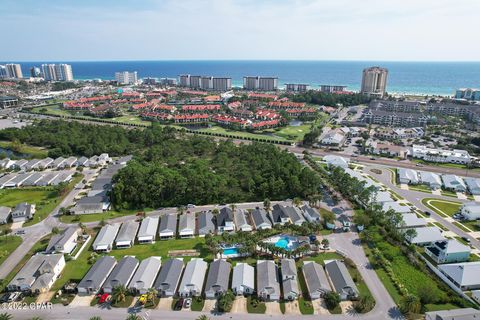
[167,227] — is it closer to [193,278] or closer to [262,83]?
Result: [193,278]

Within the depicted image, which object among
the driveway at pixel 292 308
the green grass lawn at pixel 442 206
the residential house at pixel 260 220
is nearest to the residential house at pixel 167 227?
the residential house at pixel 260 220

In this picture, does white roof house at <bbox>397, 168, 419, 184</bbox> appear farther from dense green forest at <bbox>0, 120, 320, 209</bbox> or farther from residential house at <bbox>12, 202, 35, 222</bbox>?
residential house at <bbox>12, 202, 35, 222</bbox>

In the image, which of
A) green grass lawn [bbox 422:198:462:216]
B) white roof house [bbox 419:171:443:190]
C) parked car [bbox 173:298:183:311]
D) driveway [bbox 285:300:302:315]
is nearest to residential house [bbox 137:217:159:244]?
parked car [bbox 173:298:183:311]

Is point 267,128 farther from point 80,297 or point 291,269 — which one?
point 80,297

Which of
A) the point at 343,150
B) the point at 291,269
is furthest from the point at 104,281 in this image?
the point at 343,150

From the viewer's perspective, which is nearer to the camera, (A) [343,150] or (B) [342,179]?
(B) [342,179]

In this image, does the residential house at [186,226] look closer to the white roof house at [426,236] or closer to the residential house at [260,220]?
the residential house at [260,220]

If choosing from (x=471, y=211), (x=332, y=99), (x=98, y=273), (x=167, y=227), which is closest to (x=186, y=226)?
(x=167, y=227)
